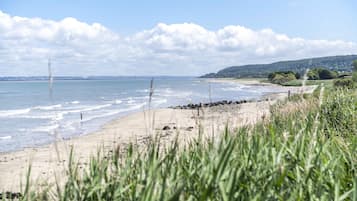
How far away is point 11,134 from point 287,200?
24.0 meters

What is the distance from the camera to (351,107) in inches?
408

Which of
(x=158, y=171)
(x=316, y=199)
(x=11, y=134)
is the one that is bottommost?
(x=11, y=134)

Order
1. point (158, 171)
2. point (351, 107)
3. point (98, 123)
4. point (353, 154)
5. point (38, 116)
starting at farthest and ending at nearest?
point (38, 116) → point (98, 123) → point (351, 107) → point (353, 154) → point (158, 171)

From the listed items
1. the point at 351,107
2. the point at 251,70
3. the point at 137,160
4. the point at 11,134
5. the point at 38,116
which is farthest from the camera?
the point at 251,70

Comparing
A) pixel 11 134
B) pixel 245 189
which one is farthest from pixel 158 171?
pixel 11 134

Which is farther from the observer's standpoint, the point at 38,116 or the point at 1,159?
the point at 38,116

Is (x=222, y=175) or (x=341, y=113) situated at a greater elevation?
(x=222, y=175)

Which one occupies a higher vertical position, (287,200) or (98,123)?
(287,200)

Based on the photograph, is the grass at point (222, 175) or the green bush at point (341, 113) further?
the green bush at point (341, 113)

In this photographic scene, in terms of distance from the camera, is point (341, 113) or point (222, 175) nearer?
point (222, 175)

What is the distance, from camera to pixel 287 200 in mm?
3309

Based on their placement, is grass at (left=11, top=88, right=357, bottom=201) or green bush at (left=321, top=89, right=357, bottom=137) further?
green bush at (left=321, top=89, right=357, bottom=137)

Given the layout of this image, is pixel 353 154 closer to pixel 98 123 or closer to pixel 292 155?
pixel 292 155

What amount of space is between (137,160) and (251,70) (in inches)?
7505
